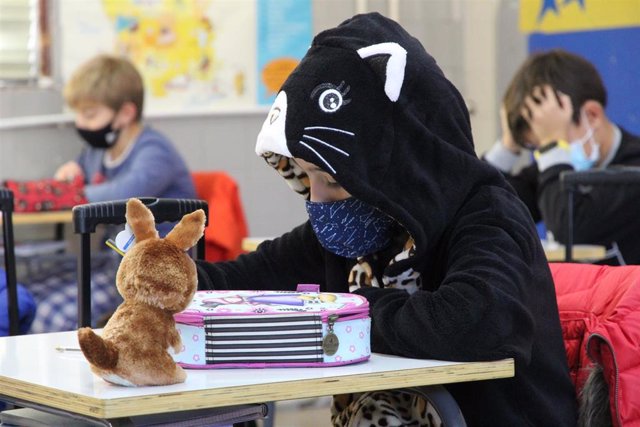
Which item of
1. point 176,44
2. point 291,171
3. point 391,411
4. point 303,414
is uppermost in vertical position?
point 176,44

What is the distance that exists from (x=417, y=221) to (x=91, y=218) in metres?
0.60

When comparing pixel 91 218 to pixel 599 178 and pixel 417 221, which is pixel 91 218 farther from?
pixel 599 178

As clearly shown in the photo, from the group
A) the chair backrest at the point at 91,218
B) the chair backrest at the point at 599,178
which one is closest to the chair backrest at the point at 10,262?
the chair backrest at the point at 91,218

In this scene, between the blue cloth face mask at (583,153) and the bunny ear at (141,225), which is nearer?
the bunny ear at (141,225)

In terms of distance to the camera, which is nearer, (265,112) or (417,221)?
(417,221)

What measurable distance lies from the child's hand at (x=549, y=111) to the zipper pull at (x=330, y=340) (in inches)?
90.1

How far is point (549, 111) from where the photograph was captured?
3.61 meters

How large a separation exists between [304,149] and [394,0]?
157 inches

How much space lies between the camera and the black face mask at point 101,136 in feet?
14.1

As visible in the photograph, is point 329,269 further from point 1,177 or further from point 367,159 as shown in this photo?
point 1,177

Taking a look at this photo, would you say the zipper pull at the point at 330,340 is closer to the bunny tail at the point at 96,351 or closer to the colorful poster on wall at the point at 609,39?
the bunny tail at the point at 96,351

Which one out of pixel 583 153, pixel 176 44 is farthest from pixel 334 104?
pixel 176 44

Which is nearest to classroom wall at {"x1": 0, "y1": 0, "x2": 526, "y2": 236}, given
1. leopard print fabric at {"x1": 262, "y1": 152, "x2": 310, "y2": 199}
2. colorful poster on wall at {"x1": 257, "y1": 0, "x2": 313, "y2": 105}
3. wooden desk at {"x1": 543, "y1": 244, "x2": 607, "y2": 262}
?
colorful poster on wall at {"x1": 257, "y1": 0, "x2": 313, "y2": 105}

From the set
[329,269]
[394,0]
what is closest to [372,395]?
[329,269]
